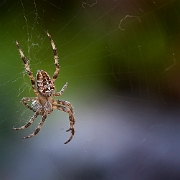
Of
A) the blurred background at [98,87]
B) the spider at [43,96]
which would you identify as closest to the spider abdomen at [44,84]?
the spider at [43,96]

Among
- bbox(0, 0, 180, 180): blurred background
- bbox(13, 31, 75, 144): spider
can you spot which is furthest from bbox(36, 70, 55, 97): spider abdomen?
bbox(0, 0, 180, 180): blurred background

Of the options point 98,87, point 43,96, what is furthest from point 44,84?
point 98,87

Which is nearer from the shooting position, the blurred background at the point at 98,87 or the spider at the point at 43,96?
the spider at the point at 43,96

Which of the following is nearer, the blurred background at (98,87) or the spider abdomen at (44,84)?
the spider abdomen at (44,84)

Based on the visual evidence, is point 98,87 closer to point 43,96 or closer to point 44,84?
point 43,96

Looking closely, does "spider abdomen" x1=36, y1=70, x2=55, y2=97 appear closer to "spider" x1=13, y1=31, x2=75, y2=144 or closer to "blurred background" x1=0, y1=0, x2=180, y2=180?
"spider" x1=13, y1=31, x2=75, y2=144

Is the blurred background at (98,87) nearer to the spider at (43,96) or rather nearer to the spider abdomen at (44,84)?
the spider at (43,96)
